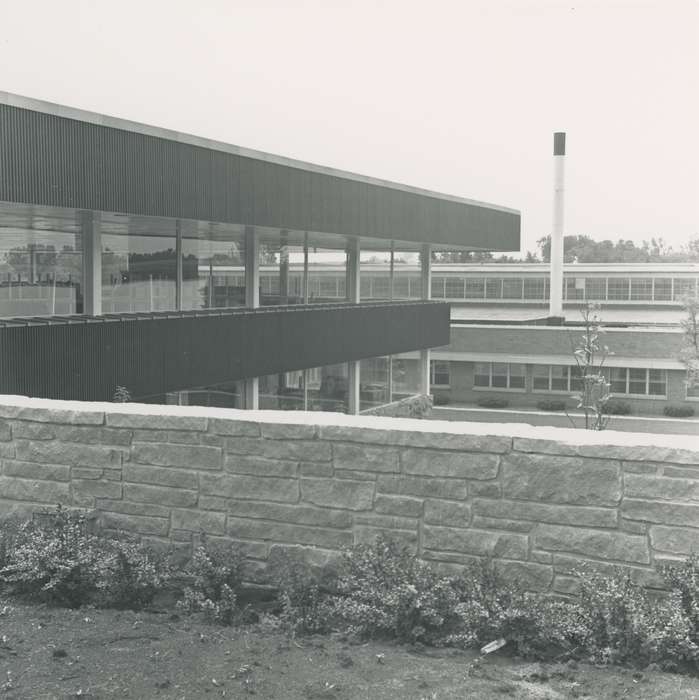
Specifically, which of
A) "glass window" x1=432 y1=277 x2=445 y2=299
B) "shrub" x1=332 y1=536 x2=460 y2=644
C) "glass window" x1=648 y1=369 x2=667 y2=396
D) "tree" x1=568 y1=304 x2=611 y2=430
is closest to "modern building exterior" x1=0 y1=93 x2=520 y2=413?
Result: "tree" x1=568 y1=304 x2=611 y2=430

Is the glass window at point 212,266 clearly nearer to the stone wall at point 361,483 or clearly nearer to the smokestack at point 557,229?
the stone wall at point 361,483

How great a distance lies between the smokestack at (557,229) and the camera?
179 feet

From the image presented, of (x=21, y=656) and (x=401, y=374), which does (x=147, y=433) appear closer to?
(x=21, y=656)

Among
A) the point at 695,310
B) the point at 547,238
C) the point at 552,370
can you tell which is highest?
the point at 547,238

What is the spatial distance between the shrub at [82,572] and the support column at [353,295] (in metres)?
20.9

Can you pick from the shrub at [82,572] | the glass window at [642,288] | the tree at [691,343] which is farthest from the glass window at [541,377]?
the shrub at [82,572]

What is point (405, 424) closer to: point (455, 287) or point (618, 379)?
point (618, 379)

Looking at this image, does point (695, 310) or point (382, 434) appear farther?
point (695, 310)

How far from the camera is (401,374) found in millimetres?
32375

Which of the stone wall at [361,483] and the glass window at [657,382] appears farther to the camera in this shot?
the glass window at [657,382]

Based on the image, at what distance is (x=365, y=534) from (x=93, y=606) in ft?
5.98

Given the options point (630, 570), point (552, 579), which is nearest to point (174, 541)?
point (552, 579)

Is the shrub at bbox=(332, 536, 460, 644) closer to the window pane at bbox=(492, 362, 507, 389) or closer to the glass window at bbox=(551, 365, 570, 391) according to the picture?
the glass window at bbox=(551, 365, 570, 391)

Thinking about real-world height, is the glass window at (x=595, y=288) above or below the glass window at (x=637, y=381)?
above
